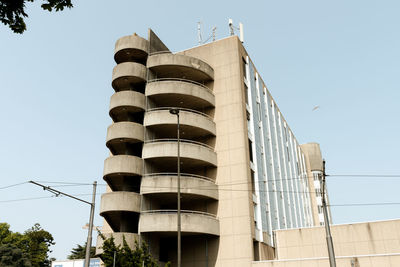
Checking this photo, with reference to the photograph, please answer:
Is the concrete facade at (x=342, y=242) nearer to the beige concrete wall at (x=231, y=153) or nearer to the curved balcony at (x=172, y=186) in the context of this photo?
the beige concrete wall at (x=231, y=153)

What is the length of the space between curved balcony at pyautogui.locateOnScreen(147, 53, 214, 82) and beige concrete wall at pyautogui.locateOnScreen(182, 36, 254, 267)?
A: 191 centimetres

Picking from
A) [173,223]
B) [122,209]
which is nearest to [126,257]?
[173,223]

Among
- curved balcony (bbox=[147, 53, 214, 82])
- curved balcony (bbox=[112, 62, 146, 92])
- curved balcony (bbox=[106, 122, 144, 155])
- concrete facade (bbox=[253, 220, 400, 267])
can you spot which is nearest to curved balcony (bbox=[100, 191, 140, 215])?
curved balcony (bbox=[106, 122, 144, 155])

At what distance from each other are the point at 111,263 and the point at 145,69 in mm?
22665

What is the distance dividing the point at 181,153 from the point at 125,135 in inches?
243

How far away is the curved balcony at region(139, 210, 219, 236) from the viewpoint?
34625 millimetres

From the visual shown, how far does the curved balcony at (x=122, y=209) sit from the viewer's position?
3547 centimetres

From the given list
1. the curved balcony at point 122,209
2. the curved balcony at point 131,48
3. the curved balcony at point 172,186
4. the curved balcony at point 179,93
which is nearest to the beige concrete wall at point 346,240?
the curved balcony at point 172,186

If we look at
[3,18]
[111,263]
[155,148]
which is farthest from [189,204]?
[3,18]

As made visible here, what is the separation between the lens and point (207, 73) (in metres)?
43.3

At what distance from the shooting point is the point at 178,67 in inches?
1667

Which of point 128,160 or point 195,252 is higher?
point 128,160

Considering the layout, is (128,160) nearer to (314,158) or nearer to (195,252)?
(195,252)

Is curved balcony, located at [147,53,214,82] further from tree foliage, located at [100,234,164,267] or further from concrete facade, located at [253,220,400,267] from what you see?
tree foliage, located at [100,234,164,267]
